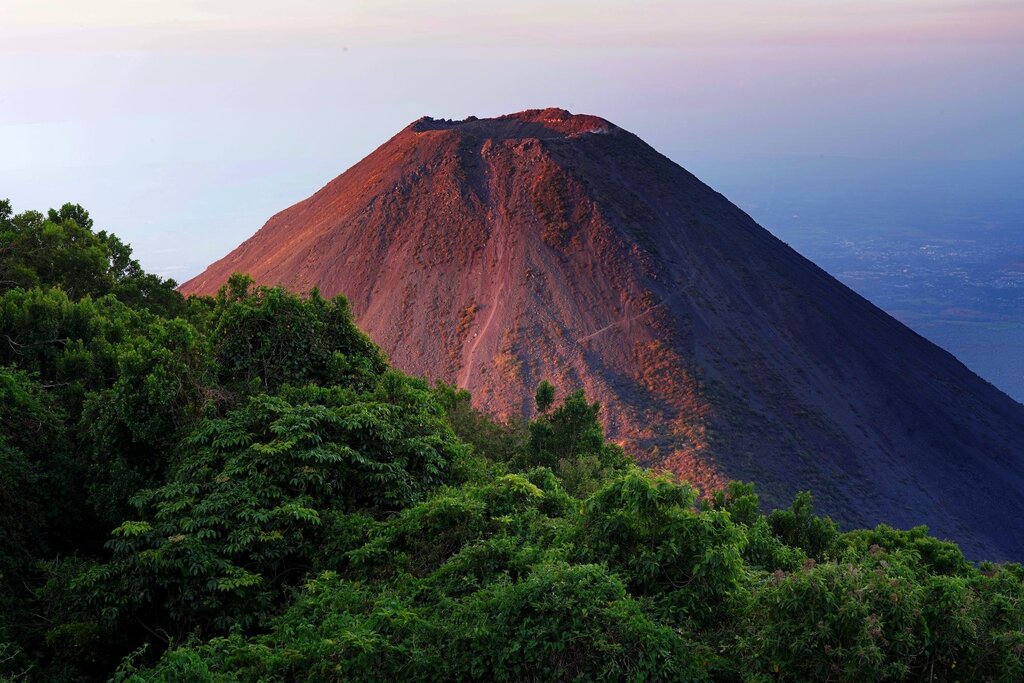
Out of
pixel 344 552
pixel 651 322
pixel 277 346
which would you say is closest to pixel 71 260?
pixel 277 346

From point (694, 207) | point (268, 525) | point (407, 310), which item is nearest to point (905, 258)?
point (694, 207)

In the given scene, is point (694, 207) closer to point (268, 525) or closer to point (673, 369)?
point (673, 369)

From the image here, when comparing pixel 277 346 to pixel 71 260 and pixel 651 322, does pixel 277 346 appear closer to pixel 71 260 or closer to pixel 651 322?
pixel 71 260

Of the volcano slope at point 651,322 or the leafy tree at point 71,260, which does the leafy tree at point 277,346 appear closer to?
the leafy tree at point 71,260

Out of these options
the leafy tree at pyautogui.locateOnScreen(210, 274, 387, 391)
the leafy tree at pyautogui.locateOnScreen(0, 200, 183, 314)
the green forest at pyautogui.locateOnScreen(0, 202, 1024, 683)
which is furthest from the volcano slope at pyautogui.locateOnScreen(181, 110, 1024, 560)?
the leafy tree at pyautogui.locateOnScreen(210, 274, 387, 391)

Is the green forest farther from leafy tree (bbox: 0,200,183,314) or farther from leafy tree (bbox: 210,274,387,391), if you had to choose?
leafy tree (bbox: 0,200,183,314)
